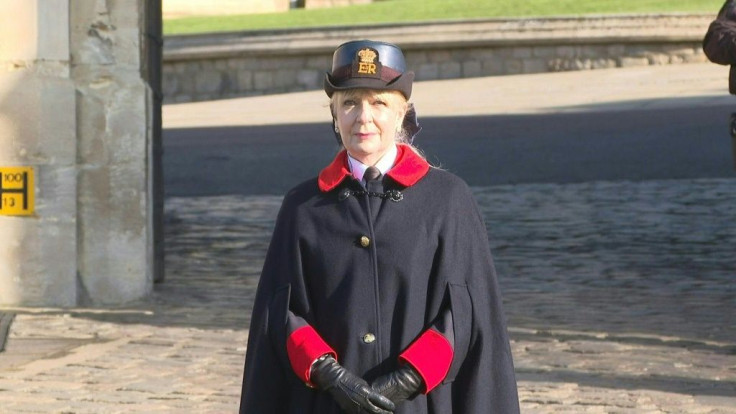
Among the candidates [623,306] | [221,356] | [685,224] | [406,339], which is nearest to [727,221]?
[685,224]

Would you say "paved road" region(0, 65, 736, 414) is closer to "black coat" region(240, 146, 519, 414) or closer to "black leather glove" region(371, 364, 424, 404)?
"black coat" region(240, 146, 519, 414)

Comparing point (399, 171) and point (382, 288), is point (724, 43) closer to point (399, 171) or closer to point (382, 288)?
point (399, 171)

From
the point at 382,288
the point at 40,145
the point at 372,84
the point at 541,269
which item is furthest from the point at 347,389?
the point at 541,269

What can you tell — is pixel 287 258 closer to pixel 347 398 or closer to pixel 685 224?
pixel 347 398

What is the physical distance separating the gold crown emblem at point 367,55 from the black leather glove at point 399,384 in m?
0.75

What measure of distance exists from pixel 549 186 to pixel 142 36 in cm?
520

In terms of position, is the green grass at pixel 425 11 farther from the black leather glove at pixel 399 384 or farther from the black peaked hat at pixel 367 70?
the black leather glove at pixel 399 384

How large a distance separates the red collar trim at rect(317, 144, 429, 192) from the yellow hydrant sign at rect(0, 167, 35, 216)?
5991mm

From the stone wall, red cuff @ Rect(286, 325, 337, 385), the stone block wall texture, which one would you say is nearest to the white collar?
red cuff @ Rect(286, 325, 337, 385)

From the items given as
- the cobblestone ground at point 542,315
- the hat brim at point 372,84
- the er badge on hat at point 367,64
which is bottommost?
the cobblestone ground at point 542,315

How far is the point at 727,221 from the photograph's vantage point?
12008 mm

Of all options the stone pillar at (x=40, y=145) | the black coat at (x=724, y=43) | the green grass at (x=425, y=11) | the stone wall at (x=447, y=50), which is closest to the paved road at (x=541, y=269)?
the stone pillar at (x=40, y=145)

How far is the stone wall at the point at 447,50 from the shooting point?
25.8m

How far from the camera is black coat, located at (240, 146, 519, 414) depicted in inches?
143
